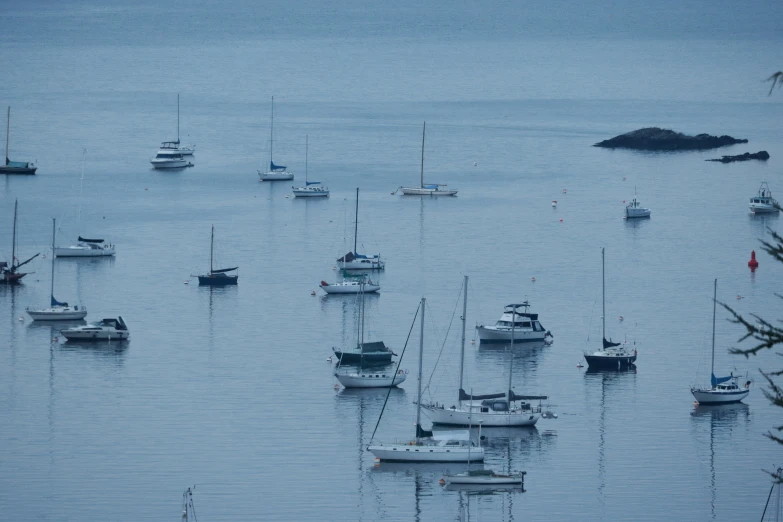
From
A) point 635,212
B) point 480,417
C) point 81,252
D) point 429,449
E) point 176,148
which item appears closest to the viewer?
point 429,449

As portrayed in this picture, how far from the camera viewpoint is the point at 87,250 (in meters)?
65.1

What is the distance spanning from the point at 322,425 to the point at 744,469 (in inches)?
433

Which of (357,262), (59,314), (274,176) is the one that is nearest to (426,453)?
(59,314)

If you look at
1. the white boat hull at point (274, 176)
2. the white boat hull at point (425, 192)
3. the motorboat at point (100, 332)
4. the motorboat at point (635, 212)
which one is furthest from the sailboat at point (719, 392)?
the white boat hull at point (274, 176)

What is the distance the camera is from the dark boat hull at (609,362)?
4625 centimetres

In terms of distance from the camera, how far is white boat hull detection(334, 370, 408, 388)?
4328 centimetres

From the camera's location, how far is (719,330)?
52.1 m

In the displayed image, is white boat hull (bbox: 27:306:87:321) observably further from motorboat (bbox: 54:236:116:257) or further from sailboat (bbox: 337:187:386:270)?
sailboat (bbox: 337:187:386:270)

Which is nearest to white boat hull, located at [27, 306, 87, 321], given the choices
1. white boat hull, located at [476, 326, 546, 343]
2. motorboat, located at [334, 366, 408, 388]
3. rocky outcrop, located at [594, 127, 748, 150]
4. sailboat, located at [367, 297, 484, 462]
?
motorboat, located at [334, 366, 408, 388]

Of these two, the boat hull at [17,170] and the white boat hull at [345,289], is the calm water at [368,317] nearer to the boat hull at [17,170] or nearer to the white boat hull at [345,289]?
the white boat hull at [345,289]

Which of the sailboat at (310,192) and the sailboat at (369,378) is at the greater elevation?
the sailboat at (310,192)

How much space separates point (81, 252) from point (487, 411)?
3082cm

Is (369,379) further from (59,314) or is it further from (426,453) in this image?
(59,314)

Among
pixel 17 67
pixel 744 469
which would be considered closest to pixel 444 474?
pixel 744 469
